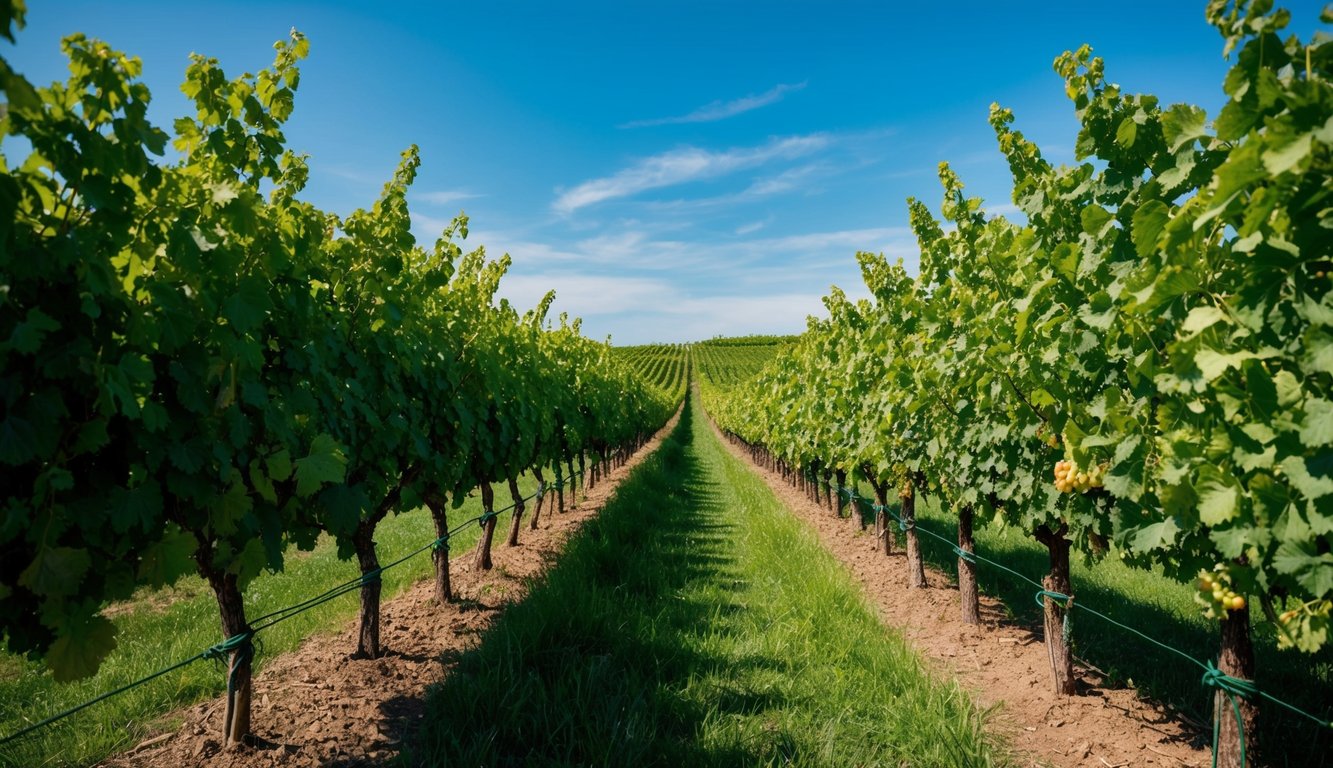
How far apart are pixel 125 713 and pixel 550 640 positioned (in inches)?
103

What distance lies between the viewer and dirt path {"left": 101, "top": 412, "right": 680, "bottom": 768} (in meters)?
3.57

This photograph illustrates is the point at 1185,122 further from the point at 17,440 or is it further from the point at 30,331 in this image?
the point at 17,440

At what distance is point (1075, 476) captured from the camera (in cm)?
289

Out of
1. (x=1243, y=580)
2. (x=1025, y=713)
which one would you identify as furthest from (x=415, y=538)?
(x=1243, y=580)

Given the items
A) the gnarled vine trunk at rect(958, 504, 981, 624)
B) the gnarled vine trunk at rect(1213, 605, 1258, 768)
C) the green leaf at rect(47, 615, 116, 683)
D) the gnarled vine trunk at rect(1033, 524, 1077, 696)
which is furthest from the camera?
the gnarled vine trunk at rect(958, 504, 981, 624)

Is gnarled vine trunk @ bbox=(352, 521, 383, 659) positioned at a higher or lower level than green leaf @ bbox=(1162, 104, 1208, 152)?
lower

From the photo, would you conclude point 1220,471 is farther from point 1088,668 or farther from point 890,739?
point 1088,668

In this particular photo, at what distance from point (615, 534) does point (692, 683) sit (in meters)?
3.91

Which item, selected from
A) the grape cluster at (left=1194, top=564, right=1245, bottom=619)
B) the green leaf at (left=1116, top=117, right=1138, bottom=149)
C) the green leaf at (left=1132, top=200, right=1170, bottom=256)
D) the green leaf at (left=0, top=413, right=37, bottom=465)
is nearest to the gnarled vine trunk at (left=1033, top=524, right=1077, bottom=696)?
the grape cluster at (left=1194, top=564, right=1245, bottom=619)

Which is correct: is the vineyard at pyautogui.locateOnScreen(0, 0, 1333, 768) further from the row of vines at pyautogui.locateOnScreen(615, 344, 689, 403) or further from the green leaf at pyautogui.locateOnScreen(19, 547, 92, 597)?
the row of vines at pyautogui.locateOnScreen(615, 344, 689, 403)

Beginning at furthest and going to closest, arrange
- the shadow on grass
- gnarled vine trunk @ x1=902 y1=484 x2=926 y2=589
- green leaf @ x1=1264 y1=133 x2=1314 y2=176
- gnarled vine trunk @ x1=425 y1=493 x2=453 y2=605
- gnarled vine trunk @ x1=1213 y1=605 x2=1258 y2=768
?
1. gnarled vine trunk @ x1=902 y1=484 x2=926 y2=589
2. gnarled vine trunk @ x1=425 y1=493 x2=453 y2=605
3. the shadow on grass
4. gnarled vine trunk @ x1=1213 y1=605 x2=1258 y2=768
5. green leaf @ x1=1264 y1=133 x2=1314 y2=176

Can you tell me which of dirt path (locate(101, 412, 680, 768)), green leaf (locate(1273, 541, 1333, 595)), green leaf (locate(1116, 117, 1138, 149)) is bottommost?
dirt path (locate(101, 412, 680, 768))

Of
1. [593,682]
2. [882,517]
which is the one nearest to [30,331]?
[593,682]

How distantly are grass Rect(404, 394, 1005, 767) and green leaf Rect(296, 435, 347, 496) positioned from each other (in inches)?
58.8
